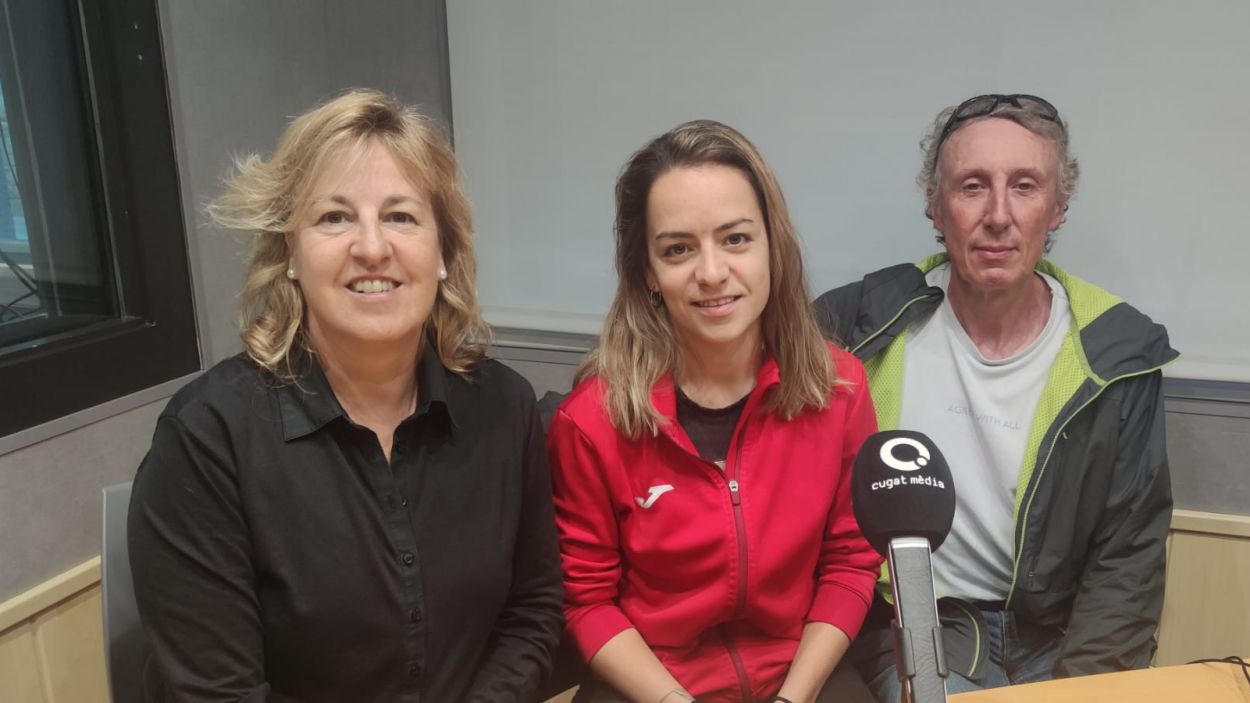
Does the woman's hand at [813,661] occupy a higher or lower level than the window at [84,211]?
lower

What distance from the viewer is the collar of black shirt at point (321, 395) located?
1186mm

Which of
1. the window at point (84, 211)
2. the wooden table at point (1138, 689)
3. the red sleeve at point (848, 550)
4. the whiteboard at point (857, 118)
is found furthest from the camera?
the whiteboard at point (857, 118)

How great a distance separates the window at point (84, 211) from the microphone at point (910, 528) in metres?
1.53

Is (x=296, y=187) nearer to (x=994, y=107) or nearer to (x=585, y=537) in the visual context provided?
(x=585, y=537)

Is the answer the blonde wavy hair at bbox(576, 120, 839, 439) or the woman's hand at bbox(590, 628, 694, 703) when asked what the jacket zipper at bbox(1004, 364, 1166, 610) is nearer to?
the blonde wavy hair at bbox(576, 120, 839, 439)

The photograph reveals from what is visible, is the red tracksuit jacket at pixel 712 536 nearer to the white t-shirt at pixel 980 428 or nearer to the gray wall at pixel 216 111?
the white t-shirt at pixel 980 428

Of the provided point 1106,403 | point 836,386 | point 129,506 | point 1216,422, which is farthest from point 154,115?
point 1216,422

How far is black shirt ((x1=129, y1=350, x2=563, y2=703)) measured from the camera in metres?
1.13

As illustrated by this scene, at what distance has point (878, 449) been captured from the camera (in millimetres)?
850

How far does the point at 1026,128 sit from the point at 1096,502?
683 millimetres

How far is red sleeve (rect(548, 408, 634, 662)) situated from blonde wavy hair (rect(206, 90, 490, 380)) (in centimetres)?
40

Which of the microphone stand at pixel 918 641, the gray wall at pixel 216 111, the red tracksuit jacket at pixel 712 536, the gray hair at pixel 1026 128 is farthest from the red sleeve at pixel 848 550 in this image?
the gray wall at pixel 216 111

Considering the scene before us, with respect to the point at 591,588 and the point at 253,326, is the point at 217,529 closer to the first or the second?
the point at 253,326

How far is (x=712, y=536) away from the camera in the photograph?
4.58ft
